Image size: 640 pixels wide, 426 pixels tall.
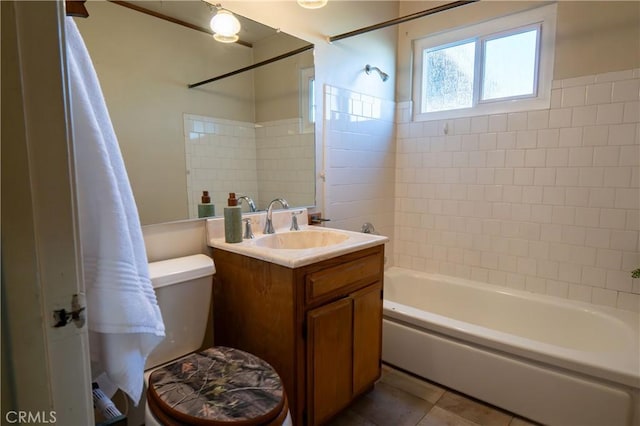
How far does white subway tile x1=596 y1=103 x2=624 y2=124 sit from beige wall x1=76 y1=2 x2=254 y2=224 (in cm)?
208

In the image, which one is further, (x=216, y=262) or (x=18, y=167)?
(x=216, y=262)

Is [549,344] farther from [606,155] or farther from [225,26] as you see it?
[225,26]

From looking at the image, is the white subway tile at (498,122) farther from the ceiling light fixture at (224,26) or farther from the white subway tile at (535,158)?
the ceiling light fixture at (224,26)

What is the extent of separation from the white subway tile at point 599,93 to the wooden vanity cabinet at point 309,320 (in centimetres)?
156

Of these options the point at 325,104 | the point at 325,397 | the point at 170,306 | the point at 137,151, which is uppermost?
the point at 325,104

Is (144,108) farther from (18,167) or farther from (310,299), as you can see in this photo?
(18,167)

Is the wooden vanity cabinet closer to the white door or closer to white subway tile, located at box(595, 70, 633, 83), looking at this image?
the white door

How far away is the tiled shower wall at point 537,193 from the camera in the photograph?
79.9 inches

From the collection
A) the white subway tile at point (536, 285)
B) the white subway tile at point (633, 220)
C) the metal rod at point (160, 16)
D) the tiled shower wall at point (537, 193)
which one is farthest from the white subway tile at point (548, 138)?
the metal rod at point (160, 16)

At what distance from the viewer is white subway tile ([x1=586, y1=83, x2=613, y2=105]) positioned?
2014mm

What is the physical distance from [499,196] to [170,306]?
2.15 m

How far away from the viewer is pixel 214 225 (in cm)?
171

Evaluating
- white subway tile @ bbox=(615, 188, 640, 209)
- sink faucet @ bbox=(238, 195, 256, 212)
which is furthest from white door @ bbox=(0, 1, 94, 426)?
white subway tile @ bbox=(615, 188, 640, 209)

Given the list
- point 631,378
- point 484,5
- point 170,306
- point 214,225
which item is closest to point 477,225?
point 631,378
